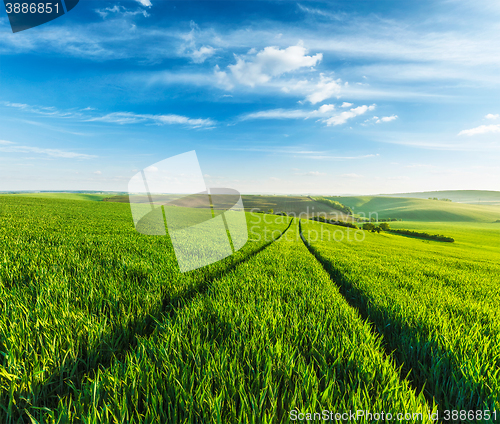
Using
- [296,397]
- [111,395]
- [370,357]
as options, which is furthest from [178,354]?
[370,357]

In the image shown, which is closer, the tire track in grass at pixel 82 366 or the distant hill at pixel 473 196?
the tire track in grass at pixel 82 366

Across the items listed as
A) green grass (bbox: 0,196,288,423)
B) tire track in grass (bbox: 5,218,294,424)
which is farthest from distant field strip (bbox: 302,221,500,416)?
green grass (bbox: 0,196,288,423)

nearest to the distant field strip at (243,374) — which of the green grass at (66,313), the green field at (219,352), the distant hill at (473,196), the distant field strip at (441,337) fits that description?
the green field at (219,352)

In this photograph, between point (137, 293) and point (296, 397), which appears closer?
point (296, 397)

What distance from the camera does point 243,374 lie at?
1.57 meters

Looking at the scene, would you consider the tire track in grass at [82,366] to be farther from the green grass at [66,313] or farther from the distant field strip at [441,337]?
the distant field strip at [441,337]

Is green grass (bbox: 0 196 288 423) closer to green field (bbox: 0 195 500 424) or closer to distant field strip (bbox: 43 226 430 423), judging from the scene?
green field (bbox: 0 195 500 424)

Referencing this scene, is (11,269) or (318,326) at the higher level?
(11,269)

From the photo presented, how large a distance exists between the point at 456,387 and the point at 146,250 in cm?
670

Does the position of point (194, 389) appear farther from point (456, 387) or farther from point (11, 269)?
point (11, 269)

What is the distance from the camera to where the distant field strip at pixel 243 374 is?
4.37 feet

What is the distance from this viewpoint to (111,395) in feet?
4.67

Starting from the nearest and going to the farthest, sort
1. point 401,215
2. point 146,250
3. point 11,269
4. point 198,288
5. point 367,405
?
point 367,405, point 11,269, point 198,288, point 146,250, point 401,215

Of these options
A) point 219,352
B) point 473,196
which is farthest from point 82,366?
point 473,196
